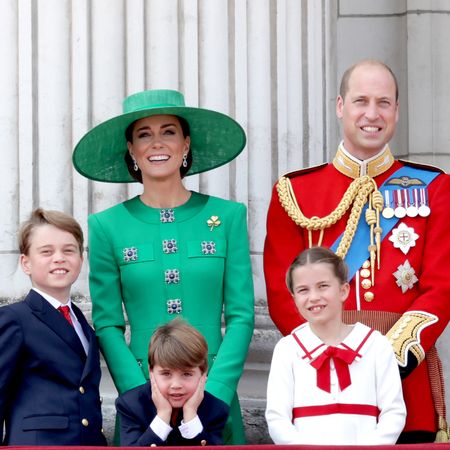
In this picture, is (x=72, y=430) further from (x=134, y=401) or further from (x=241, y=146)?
(x=241, y=146)

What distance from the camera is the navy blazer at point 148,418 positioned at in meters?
5.59

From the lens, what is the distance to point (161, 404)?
18.3 feet

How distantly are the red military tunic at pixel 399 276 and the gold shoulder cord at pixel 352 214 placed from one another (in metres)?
0.03

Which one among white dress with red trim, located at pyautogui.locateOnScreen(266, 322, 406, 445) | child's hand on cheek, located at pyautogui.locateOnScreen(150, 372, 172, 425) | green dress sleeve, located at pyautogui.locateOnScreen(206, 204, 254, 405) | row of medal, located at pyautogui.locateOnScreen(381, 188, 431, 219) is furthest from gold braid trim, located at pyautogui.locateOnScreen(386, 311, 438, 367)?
child's hand on cheek, located at pyautogui.locateOnScreen(150, 372, 172, 425)

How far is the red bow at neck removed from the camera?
557 centimetres

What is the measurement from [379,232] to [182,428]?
1.02 m

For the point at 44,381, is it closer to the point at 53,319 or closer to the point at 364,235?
the point at 53,319

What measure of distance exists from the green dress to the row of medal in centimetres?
51

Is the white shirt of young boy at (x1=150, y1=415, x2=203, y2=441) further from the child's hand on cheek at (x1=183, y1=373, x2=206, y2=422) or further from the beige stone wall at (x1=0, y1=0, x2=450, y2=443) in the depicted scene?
the beige stone wall at (x1=0, y1=0, x2=450, y2=443)

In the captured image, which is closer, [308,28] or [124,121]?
[124,121]

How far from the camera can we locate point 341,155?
6.21 meters

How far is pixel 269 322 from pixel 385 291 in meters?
1.04

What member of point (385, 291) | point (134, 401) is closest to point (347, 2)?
point (385, 291)

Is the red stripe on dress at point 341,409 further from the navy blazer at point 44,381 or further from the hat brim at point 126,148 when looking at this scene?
the hat brim at point 126,148
